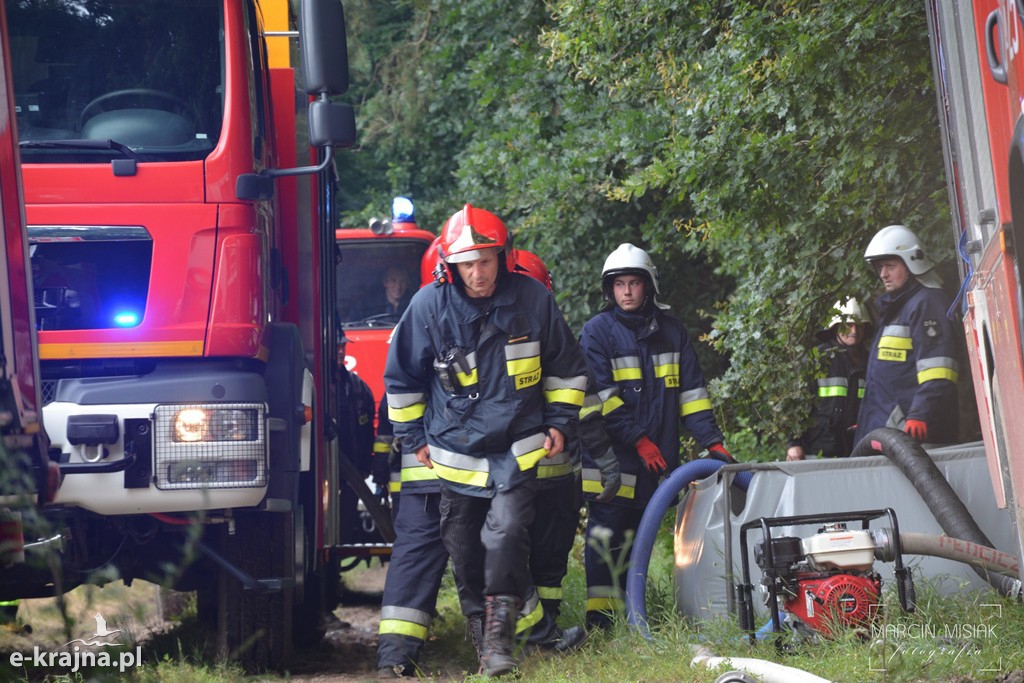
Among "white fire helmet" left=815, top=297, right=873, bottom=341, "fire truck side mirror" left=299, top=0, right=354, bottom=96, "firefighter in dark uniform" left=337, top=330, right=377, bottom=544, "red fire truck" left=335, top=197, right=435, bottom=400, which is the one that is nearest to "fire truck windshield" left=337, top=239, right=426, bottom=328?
"red fire truck" left=335, top=197, right=435, bottom=400

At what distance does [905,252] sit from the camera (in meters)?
6.78

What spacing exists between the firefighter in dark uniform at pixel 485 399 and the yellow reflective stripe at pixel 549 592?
33cm

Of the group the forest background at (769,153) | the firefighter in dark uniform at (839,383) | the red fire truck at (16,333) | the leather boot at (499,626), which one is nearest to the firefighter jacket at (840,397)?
the firefighter in dark uniform at (839,383)

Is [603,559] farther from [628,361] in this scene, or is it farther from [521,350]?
[521,350]

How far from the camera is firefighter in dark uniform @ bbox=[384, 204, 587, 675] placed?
218 inches

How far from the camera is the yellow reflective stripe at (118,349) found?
5035 mm

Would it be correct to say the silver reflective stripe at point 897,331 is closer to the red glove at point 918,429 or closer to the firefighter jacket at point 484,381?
the red glove at point 918,429

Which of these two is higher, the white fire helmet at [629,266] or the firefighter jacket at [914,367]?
the white fire helmet at [629,266]

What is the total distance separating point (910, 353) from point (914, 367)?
0.07 metres

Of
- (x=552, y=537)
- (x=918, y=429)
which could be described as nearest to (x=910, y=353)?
(x=918, y=429)

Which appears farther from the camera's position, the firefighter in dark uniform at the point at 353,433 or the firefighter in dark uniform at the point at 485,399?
the firefighter in dark uniform at the point at 353,433

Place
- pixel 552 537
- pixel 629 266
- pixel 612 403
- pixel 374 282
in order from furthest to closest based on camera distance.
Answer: pixel 374 282
pixel 629 266
pixel 612 403
pixel 552 537

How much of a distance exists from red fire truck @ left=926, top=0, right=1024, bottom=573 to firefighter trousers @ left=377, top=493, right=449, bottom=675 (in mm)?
2436

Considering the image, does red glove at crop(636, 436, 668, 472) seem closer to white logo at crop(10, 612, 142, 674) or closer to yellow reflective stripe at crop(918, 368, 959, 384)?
yellow reflective stripe at crop(918, 368, 959, 384)
